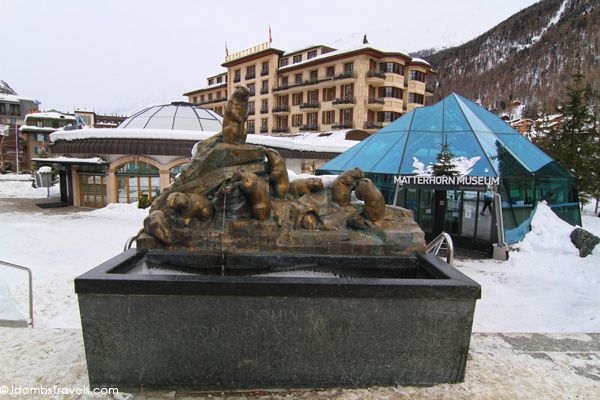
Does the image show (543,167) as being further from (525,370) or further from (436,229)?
(525,370)

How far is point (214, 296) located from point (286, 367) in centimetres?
91

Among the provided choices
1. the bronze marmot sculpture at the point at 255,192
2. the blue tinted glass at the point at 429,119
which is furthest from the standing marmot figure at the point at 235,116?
the blue tinted glass at the point at 429,119

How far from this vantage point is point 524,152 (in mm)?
12539

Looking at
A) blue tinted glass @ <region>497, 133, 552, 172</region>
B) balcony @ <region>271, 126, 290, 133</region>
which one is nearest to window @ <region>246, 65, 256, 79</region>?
balcony @ <region>271, 126, 290, 133</region>

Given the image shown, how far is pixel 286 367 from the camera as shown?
3.34m

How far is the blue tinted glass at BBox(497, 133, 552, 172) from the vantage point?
1199 centimetres

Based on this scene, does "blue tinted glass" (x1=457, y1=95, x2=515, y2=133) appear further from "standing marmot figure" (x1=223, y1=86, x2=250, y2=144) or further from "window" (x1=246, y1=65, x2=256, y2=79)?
"window" (x1=246, y1=65, x2=256, y2=79)

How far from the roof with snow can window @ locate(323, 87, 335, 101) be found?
25.7m

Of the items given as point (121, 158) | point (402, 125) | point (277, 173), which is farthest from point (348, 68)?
point (277, 173)

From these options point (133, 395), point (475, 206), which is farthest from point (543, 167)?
point (133, 395)

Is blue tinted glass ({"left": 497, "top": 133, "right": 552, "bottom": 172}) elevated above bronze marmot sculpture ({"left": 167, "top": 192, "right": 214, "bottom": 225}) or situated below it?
above

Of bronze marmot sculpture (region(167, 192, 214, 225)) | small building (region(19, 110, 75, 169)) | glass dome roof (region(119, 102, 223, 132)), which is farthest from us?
small building (region(19, 110, 75, 169))

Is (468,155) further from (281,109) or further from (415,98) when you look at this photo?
(281,109)

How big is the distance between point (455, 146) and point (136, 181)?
664 inches
